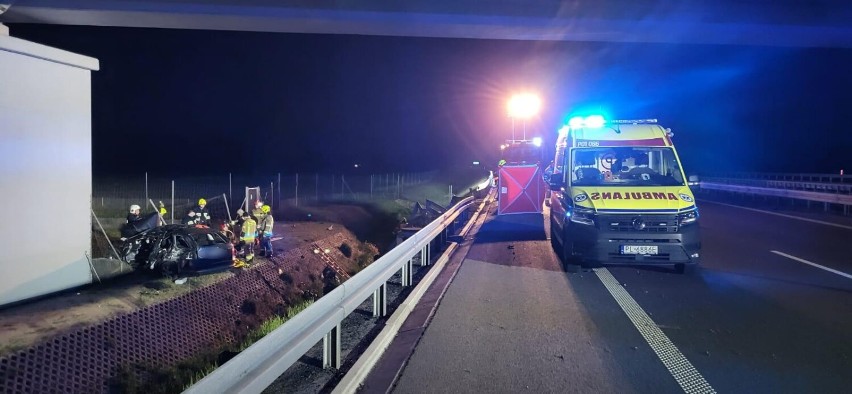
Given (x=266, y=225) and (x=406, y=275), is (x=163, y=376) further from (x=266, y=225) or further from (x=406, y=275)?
(x=266, y=225)

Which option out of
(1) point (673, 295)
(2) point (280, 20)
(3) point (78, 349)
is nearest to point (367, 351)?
(3) point (78, 349)

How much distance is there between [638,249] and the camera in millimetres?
9602

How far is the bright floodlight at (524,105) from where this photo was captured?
118 feet

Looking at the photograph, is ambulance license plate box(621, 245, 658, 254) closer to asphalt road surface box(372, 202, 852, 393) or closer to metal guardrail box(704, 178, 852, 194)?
asphalt road surface box(372, 202, 852, 393)

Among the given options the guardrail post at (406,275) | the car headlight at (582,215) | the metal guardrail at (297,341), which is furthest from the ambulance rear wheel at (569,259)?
the metal guardrail at (297,341)

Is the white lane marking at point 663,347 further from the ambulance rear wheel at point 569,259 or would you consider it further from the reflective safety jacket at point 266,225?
the reflective safety jacket at point 266,225

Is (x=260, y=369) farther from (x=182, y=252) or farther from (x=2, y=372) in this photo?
(x=182, y=252)

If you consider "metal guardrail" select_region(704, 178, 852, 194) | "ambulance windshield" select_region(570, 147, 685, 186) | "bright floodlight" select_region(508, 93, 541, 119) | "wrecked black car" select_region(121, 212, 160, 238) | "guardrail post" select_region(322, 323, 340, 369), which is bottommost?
"guardrail post" select_region(322, 323, 340, 369)

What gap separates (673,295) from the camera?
862 centimetres

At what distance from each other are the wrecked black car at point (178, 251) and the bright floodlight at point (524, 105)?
2806 cm

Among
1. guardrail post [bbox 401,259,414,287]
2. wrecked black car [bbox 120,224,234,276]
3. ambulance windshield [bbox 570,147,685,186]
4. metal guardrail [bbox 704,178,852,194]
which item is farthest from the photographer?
metal guardrail [bbox 704,178,852,194]

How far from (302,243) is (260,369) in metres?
9.92

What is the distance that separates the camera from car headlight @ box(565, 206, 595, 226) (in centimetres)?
984

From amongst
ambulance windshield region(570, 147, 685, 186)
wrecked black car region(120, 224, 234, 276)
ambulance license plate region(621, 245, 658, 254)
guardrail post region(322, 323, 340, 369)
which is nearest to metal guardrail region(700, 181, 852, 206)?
ambulance windshield region(570, 147, 685, 186)
